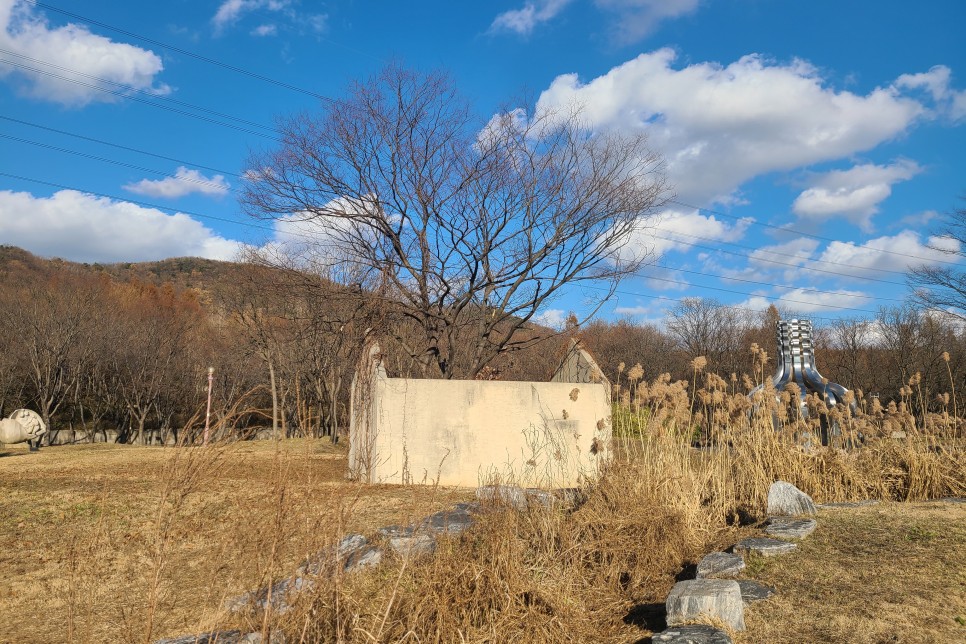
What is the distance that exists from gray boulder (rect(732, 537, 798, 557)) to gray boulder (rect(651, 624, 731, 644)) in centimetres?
171

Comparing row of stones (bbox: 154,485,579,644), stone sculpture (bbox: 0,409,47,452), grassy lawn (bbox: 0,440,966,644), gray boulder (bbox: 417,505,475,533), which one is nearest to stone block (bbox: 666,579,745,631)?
grassy lawn (bbox: 0,440,966,644)

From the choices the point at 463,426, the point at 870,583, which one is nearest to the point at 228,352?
the point at 463,426

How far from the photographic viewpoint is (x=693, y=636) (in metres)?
3.45

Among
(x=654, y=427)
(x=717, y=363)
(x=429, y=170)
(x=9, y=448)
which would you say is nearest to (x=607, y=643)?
A: (x=654, y=427)

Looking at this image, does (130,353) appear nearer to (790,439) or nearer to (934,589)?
(790,439)

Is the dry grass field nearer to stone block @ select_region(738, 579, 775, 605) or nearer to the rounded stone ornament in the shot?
stone block @ select_region(738, 579, 775, 605)

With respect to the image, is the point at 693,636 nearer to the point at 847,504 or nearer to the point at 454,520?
the point at 454,520

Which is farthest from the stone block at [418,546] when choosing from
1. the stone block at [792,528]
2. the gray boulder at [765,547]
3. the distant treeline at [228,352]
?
the distant treeline at [228,352]

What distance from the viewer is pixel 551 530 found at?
4.76 meters

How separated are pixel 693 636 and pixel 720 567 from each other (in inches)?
47.6

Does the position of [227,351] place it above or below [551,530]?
above

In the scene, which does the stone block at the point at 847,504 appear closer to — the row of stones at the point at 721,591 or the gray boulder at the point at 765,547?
the row of stones at the point at 721,591

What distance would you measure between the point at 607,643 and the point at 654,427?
291 centimetres

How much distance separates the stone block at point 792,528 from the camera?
5.40 meters
